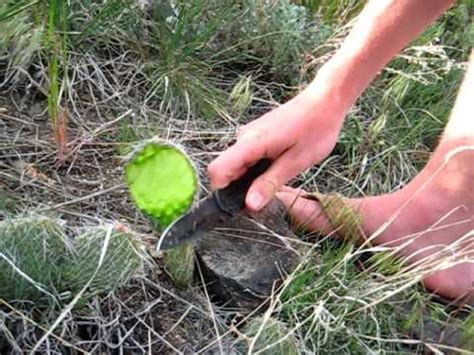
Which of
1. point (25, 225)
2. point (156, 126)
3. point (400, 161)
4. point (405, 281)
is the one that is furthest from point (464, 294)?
point (25, 225)

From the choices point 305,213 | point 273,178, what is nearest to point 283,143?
point 273,178

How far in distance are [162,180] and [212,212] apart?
114 mm

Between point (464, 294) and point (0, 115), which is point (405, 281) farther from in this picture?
point (0, 115)

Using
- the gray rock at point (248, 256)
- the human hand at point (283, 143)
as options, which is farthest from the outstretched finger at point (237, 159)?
the gray rock at point (248, 256)

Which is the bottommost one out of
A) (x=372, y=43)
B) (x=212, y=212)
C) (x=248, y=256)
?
(x=248, y=256)

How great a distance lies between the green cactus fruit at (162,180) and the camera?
135 centimetres

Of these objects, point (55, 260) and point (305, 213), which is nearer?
point (55, 260)

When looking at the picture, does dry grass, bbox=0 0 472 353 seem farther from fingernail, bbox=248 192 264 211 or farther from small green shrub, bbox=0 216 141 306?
fingernail, bbox=248 192 264 211

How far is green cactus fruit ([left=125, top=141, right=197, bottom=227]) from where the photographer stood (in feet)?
4.43

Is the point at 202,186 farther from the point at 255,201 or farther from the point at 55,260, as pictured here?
the point at 55,260

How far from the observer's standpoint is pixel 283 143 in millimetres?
1479

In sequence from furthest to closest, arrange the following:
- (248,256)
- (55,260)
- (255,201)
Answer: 1. (248,256)
2. (255,201)
3. (55,260)

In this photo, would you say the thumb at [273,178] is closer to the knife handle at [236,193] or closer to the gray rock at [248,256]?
the knife handle at [236,193]

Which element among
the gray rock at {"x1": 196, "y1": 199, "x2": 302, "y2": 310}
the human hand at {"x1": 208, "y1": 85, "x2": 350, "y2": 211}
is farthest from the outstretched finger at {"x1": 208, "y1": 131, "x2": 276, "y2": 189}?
the gray rock at {"x1": 196, "y1": 199, "x2": 302, "y2": 310}
